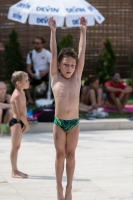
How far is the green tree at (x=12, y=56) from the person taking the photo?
14047 millimetres

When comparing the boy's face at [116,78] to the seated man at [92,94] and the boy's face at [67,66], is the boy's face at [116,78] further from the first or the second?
the boy's face at [67,66]

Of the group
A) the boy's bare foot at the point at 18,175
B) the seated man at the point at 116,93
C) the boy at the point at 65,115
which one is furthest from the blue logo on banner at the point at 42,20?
the boy at the point at 65,115

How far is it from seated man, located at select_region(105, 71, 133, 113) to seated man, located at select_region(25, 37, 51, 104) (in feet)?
5.69

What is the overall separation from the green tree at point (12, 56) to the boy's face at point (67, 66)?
27.2ft

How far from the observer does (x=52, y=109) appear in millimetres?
11195

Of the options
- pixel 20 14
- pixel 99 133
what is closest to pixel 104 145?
pixel 99 133

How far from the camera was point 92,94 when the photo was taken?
12.2 m

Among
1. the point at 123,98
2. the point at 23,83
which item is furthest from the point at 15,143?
the point at 123,98

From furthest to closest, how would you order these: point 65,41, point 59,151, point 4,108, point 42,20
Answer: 1. point 65,41
2. point 42,20
3. point 4,108
4. point 59,151

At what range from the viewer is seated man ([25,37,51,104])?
13422mm

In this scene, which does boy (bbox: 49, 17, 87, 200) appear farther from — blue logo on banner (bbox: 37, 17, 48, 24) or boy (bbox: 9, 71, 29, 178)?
blue logo on banner (bbox: 37, 17, 48, 24)

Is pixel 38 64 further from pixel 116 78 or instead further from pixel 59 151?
pixel 59 151

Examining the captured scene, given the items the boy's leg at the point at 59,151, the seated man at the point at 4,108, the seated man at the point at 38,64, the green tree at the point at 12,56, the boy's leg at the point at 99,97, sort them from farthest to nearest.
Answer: the green tree at the point at 12,56 < the seated man at the point at 38,64 < the boy's leg at the point at 99,97 < the seated man at the point at 4,108 < the boy's leg at the point at 59,151

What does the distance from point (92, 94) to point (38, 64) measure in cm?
199
